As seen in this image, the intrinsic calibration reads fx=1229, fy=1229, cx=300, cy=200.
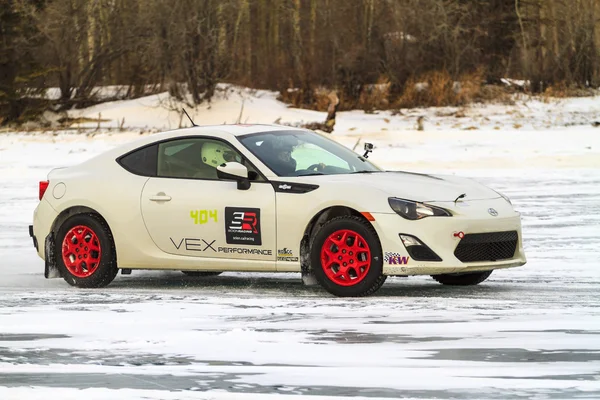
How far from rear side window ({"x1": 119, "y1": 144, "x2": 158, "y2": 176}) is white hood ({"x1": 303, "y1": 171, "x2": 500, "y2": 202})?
1.60m

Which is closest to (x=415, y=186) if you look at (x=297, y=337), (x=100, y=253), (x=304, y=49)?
(x=297, y=337)

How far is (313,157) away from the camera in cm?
1018

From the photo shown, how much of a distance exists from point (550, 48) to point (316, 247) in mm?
35032

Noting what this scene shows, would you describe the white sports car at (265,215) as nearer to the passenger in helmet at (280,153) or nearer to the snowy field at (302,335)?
the passenger in helmet at (280,153)

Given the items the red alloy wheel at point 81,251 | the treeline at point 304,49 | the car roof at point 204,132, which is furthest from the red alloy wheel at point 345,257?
the treeline at point 304,49

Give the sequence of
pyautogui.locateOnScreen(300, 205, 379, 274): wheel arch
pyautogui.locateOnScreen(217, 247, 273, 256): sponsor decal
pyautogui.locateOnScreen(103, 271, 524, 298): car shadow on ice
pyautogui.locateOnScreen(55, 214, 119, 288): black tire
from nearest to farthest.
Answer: pyautogui.locateOnScreen(300, 205, 379, 274): wheel arch
pyautogui.locateOnScreen(217, 247, 273, 256): sponsor decal
pyautogui.locateOnScreen(103, 271, 524, 298): car shadow on ice
pyautogui.locateOnScreen(55, 214, 119, 288): black tire

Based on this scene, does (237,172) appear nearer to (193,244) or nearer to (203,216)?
(203,216)

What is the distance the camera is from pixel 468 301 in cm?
912

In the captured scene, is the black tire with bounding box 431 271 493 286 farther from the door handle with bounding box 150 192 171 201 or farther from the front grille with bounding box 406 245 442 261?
the door handle with bounding box 150 192 171 201

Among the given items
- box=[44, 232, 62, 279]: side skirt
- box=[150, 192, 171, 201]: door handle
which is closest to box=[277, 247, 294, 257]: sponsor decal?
box=[150, 192, 171, 201]: door handle

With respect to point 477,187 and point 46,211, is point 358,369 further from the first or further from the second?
point 46,211

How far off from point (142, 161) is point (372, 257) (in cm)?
248

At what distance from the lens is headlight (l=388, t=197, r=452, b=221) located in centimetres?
914

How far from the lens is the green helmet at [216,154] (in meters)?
10.1
